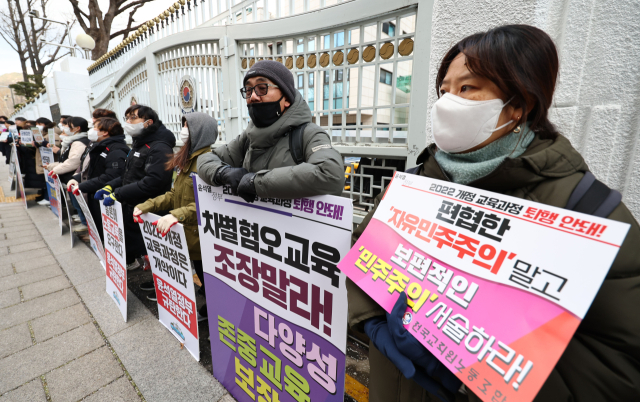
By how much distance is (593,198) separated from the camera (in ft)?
2.40

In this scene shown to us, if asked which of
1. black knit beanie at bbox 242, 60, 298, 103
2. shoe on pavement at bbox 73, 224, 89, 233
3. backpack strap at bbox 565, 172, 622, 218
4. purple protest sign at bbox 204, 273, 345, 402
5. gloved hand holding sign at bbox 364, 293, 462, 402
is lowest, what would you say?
shoe on pavement at bbox 73, 224, 89, 233

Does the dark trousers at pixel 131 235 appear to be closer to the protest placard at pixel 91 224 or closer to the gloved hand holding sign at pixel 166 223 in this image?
the protest placard at pixel 91 224

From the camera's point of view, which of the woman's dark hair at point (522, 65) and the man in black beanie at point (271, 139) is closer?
the woman's dark hair at point (522, 65)

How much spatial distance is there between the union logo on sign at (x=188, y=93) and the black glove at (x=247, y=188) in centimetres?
425

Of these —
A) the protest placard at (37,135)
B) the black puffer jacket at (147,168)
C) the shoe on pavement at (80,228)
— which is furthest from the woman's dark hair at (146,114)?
the protest placard at (37,135)

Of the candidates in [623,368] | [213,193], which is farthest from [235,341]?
[623,368]

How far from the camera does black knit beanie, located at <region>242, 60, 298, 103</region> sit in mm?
1674

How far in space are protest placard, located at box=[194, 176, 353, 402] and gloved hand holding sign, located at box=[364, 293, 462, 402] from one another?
42 centimetres

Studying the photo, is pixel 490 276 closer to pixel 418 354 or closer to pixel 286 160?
pixel 418 354

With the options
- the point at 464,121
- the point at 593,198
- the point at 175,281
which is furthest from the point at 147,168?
the point at 593,198

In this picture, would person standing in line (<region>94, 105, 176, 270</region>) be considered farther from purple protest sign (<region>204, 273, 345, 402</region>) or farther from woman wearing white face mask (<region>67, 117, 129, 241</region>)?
purple protest sign (<region>204, 273, 345, 402</region>)

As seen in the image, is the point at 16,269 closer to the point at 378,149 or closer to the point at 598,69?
the point at 378,149

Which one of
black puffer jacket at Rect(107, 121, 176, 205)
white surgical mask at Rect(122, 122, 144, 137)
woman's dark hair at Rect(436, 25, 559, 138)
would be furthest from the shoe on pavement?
woman's dark hair at Rect(436, 25, 559, 138)

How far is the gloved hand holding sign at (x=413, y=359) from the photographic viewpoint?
0.81m
